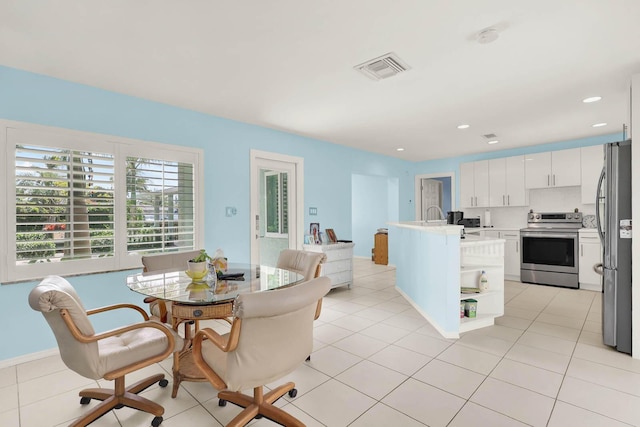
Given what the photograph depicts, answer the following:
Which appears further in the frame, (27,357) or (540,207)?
(540,207)

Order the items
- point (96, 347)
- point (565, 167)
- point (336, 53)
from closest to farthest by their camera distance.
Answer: point (96, 347), point (336, 53), point (565, 167)

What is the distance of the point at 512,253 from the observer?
5770mm

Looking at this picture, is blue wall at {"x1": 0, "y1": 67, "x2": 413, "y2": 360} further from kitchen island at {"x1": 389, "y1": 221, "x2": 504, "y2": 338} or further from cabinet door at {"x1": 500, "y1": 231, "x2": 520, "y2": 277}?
cabinet door at {"x1": 500, "y1": 231, "x2": 520, "y2": 277}

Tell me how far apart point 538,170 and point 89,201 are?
22.1ft

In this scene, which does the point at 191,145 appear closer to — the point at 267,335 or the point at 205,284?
the point at 205,284

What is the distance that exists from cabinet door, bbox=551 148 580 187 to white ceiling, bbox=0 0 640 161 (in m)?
1.42

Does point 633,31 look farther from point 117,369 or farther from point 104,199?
point 104,199

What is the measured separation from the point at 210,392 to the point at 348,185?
14.0 feet

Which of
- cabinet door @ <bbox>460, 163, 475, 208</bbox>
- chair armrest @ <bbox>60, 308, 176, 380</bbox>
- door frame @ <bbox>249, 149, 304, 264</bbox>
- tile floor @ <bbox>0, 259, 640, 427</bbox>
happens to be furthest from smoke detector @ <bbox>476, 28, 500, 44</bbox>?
cabinet door @ <bbox>460, 163, 475, 208</bbox>

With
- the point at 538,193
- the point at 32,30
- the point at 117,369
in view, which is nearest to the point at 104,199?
the point at 32,30

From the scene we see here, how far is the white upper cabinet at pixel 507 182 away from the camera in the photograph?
19.6 ft

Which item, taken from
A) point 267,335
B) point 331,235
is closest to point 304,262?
→ point 267,335

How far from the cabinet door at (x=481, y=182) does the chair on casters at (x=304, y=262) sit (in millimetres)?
4904

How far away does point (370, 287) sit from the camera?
537 centimetres
